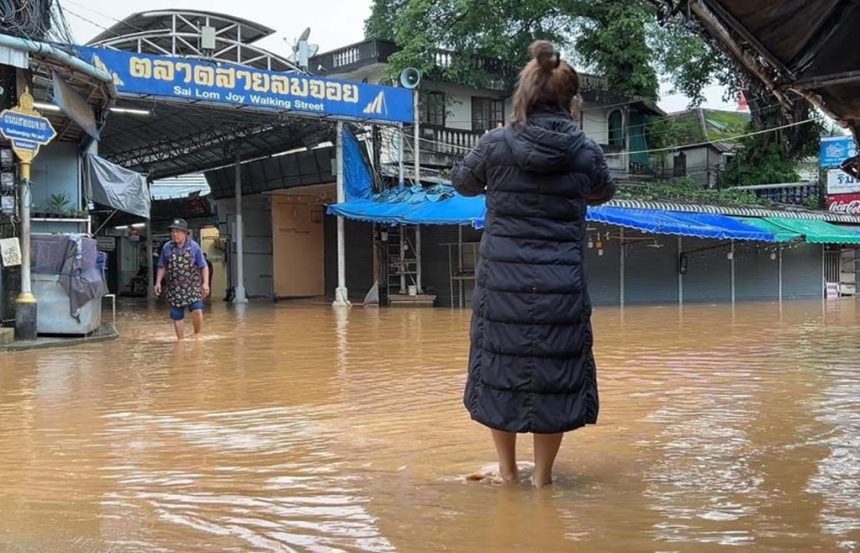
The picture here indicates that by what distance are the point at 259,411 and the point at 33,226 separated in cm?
783

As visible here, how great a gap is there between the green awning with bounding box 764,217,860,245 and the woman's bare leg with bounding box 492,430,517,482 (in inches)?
754

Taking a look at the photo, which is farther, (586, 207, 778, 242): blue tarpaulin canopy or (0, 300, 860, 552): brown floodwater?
(586, 207, 778, 242): blue tarpaulin canopy

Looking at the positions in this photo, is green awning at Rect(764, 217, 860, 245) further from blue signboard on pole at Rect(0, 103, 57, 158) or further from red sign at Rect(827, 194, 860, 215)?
blue signboard on pole at Rect(0, 103, 57, 158)

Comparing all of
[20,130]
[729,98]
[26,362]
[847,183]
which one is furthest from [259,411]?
[729,98]

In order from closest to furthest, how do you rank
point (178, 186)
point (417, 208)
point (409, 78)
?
1. point (417, 208)
2. point (409, 78)
3. point (178, 186)

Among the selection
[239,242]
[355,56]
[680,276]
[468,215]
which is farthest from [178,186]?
[680,276]

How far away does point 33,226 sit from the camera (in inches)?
466

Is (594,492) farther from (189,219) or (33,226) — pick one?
(189,219)

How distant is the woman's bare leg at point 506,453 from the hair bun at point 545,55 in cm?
155

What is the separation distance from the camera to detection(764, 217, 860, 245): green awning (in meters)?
21.1

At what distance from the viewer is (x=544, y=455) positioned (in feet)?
11.6

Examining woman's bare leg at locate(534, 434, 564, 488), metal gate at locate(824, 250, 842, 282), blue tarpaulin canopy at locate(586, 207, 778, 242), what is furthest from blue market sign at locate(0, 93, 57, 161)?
metal gate at locate(824, 250, 842, 282)

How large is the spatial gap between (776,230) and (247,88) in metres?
13.2

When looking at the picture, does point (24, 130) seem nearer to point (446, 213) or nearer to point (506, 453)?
point (506, 453)
